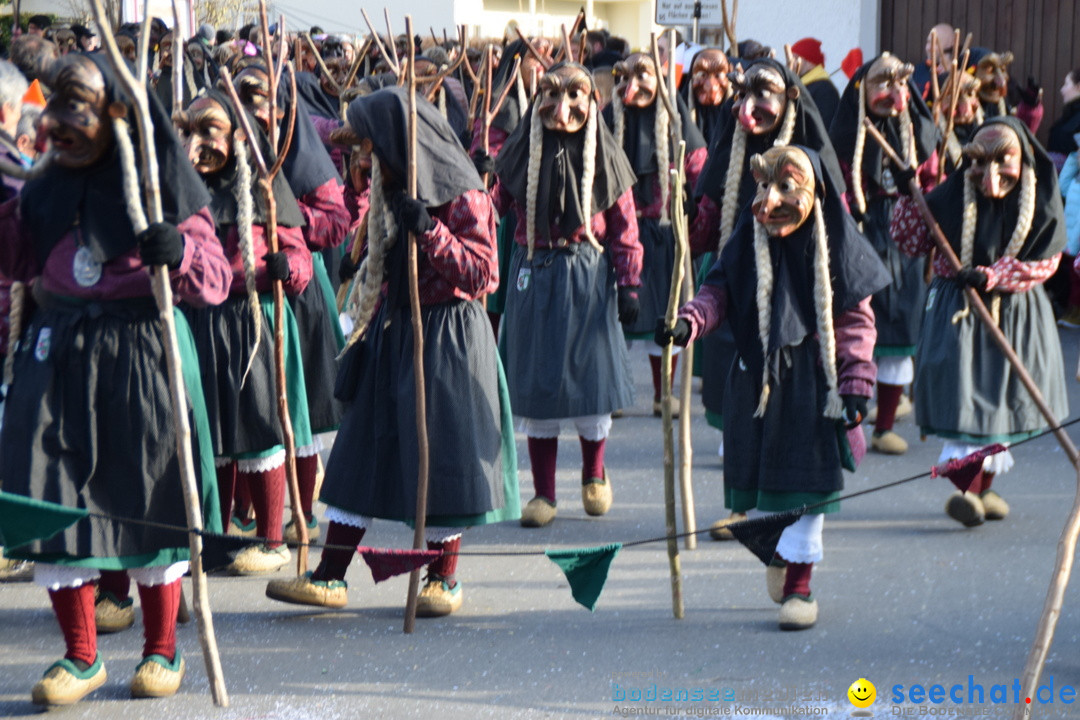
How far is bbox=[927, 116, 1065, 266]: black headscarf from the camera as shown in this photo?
591 centimetres

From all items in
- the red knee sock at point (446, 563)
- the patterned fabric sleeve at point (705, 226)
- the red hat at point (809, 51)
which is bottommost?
the red knee sock at point (446, 563)

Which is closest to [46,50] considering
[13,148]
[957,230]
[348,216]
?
[348,216]

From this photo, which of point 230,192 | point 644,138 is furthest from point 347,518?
point 644,138

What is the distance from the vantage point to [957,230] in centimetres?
609

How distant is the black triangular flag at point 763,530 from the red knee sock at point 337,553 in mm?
1399

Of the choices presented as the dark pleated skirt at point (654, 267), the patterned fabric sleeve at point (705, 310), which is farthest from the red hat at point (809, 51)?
the patterned fabric sleeve at point (705, 310)

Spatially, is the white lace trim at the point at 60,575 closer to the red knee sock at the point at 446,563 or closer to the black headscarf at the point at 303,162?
the red knee sock at the point at 446,563

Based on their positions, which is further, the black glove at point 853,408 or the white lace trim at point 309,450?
the white lace trim at point 309,450

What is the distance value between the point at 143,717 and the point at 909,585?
289 centimetres

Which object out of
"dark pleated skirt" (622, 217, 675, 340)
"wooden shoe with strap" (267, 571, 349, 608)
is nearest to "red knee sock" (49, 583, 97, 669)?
"wooden shoe with strap" (267, 571, 349, 608)

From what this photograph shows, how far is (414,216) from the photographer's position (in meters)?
4.58

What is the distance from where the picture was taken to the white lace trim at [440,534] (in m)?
5.00

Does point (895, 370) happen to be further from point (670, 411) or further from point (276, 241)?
point (276, 241)

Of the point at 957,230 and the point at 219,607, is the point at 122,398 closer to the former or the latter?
the point at 219,607
